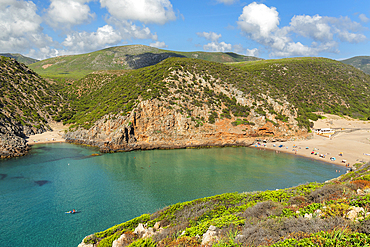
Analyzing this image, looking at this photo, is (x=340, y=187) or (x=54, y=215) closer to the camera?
(x=340, y=187)

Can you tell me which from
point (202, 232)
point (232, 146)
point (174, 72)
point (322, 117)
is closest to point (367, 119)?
point (322, 117)

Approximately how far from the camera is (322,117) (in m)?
73.0

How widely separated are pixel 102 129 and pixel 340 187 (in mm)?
54055

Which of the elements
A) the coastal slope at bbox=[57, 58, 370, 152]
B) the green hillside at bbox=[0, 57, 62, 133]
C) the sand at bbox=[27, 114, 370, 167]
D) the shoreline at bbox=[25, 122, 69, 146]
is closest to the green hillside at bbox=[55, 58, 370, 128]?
the coastal slope at bbox=[57, 58, 370, 152]

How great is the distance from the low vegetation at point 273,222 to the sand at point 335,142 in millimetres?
36413

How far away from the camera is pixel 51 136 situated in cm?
6012

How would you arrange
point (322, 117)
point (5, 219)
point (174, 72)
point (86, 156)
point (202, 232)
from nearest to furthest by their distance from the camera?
point (202, 232) < point (5, 219) < point (86, 156) < point (174, 72) < point (322, 117)

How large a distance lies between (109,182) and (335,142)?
58.6m

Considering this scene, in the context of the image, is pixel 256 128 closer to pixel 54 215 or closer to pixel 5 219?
pixel 54 215

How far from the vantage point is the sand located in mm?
44094

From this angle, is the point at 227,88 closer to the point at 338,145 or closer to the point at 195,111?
the point at 195,111

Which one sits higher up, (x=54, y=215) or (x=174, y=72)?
(x=174, y=72)

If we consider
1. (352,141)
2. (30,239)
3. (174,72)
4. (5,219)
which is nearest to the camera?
(30,239)

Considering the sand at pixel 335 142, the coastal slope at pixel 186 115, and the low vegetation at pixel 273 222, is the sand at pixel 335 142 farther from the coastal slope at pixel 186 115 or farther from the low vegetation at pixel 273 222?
the low vegetation at pixel 273 222
